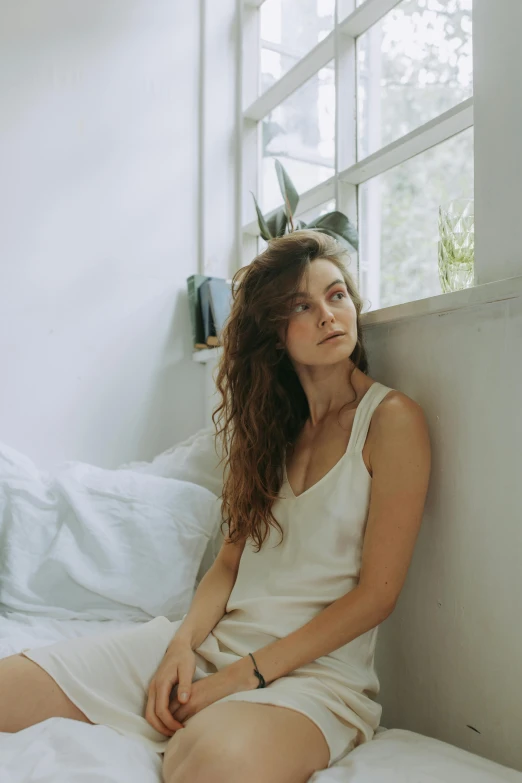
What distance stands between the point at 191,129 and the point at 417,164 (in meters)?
0.97

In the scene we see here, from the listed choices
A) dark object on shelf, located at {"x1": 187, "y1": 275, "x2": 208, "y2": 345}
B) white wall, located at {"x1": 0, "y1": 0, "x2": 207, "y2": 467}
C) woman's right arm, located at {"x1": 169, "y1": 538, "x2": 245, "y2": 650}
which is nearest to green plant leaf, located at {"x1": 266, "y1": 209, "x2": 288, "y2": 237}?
dark object on shelf, located at {"x1": 187, "y1": 275, "x2": 208, "y2": 345}

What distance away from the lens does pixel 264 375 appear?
1378mm

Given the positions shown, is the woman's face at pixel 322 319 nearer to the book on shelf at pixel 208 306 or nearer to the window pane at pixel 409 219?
the window pane at pixel 409 219

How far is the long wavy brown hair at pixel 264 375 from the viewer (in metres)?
1.28

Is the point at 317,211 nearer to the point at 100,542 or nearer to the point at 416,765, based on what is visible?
the point at 100,542

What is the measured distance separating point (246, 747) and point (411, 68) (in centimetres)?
164

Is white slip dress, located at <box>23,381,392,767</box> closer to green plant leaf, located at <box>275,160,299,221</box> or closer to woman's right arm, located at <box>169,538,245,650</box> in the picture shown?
woman's right arm, located at <box>169,538,245,650</box>

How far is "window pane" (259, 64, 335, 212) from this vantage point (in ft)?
7.11

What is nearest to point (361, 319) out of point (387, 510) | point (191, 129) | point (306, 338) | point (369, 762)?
point (306, 338)

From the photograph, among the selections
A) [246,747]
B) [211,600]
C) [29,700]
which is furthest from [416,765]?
[29,700]

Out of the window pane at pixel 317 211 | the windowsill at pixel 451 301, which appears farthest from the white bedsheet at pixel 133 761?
the window pane at pixel 317 211

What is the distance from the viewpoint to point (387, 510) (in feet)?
3.56

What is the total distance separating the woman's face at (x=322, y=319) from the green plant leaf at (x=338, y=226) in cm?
47

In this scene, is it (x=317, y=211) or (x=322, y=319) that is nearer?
(x=322, y=319)
